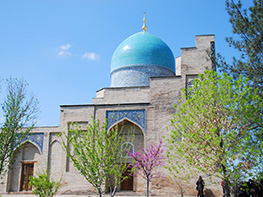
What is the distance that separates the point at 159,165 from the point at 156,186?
72cm

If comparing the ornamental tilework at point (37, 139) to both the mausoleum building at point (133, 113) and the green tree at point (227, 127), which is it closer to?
the mausoleum building at point (133, 113)

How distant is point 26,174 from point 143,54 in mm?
7194

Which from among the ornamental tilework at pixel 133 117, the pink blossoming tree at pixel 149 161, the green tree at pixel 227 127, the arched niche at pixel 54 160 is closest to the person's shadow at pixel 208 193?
the pink blossoming tree at pixel 149 161

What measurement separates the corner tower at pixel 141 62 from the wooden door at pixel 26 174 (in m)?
5.13

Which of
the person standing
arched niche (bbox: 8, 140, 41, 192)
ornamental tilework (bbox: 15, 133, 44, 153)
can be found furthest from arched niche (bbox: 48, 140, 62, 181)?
the person standing

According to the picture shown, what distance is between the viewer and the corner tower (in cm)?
1485

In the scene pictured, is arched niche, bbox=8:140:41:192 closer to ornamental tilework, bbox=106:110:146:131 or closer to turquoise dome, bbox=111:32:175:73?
ornamental tilework, bbox=106:110:146:131

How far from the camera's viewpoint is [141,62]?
15.0m

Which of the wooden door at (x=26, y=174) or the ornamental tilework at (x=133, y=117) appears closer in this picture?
the ornamental tilework at (x=133, y=117)

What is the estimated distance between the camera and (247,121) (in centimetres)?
696

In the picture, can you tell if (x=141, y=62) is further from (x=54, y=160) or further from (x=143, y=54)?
(x=54, y=160)

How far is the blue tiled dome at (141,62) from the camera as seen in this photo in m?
14.9

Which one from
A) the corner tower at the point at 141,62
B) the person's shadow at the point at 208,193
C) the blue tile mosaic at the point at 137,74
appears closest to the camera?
the person's shadow at the point at 208,193

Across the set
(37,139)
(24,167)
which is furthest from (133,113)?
(24,167)
